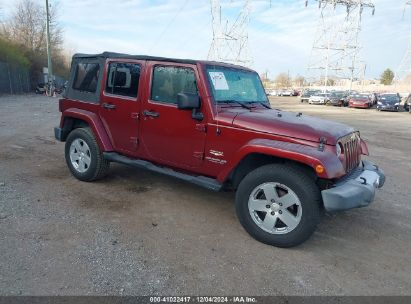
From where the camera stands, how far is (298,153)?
3.65 metres

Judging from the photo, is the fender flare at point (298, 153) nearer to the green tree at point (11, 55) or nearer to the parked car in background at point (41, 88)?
the green tree at point (11, 55)

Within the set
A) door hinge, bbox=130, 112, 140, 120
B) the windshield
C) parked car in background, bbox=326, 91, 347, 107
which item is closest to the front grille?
the windshield

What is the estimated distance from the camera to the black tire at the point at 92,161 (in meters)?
5.48

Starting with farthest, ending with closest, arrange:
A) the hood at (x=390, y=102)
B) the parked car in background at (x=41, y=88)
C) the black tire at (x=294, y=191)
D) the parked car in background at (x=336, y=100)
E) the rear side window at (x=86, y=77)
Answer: the parked car in background at (x=336, y=100), the parked car in background at (x=41, y=88), the hood at (x=390, y=102), the rear side window at (x=86, y=77), the black tire at (x=294, y=191)

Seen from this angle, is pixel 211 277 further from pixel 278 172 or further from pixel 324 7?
pixel 324 7

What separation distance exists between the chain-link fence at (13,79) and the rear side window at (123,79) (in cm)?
2770

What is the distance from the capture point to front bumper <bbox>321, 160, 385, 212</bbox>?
11.6 feet

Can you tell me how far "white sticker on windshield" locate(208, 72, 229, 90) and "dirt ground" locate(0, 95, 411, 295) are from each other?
5.41 feet

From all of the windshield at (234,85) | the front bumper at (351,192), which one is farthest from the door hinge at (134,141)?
the front bumper at (351,192)

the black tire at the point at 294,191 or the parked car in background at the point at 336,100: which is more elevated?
the parked car in background at the point at 336,100

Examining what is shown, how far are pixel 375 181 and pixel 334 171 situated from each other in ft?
3.21

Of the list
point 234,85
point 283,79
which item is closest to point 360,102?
point 234,85

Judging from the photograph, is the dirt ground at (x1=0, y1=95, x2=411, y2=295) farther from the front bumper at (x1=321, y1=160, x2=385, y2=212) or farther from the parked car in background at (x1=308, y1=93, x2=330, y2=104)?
the parked car in background at (x1=308, y1=93, x2=330, y2=104)

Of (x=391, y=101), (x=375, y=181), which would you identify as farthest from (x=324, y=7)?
(x=375, y=181)
